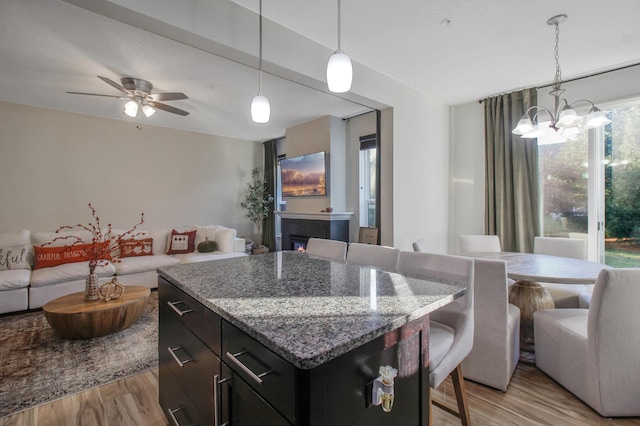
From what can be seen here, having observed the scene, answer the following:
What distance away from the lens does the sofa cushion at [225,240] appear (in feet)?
16.7

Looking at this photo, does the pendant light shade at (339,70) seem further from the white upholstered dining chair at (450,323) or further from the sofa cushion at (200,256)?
the sofa cushion at (200,256)

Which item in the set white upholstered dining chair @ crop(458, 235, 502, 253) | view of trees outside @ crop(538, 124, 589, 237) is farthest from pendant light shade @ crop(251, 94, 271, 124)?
view of trees outside @ crop(538, 124, 589, 237)

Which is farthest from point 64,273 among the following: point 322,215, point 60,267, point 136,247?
point 322,215

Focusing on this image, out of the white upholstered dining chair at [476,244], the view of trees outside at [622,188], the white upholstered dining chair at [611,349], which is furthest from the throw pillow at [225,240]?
the view of trees outside at [622,188]

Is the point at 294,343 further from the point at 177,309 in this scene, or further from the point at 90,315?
the point at 90,315

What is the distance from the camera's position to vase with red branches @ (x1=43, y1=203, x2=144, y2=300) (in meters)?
2.93

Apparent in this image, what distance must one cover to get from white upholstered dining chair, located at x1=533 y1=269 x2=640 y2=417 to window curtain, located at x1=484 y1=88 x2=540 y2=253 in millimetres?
2292

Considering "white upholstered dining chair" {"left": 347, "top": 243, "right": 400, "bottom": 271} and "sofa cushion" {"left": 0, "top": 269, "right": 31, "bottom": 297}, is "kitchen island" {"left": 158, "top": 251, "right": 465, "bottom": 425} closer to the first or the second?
"white upholstered dining chair" {"left": 347, "top": 243, "right": 400, "bottom": 271}

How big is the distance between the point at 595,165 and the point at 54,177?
7.27m

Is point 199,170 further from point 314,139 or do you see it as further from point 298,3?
point 298,3

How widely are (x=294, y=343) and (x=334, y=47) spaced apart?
2.86m

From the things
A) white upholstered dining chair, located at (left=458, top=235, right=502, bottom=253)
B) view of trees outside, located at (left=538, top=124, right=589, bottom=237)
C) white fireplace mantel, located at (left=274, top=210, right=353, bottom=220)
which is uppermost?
view of trees outside, located at (left=538, top=124, right=589, bottom=237)

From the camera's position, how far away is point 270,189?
6.55m

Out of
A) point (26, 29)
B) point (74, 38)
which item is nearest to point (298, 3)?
point (74, 38)
